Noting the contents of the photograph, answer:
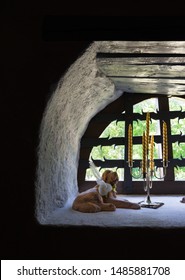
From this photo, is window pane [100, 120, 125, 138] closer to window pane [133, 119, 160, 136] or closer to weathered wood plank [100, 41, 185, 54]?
window pane [133, 119, 160, 136]

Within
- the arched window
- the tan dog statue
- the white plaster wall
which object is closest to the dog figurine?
the tan dog statue

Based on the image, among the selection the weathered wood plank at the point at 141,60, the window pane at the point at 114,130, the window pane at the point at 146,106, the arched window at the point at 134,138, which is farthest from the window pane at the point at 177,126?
the weathered wood plank at the point at 141,60

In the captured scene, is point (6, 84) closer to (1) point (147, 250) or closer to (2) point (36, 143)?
(2) point (36, 143)

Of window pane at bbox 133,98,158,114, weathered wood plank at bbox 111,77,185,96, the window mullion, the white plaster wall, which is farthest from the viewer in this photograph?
window pane at bbox 133,98,158,114

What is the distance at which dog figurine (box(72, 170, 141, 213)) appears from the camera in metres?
1.32

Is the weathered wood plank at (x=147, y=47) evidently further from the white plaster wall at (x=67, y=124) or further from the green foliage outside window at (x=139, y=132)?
the green foliage outside window at (x=139, y=132)

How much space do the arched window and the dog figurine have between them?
1.44 ft

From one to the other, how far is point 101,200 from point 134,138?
70 cm

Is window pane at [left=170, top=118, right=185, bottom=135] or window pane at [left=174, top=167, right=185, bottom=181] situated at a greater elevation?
window pane at [left=170, top=118, right=185, bottom=135]

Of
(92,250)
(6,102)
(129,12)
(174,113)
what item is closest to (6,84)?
(6,102)

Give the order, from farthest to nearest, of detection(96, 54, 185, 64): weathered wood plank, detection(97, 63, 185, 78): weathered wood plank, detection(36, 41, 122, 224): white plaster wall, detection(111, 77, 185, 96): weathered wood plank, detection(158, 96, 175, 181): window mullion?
detection(158, 96, 175, 181): window mullion → detection(111, 77, 185, 96): weathered wood plank → detection(97, 63, 185, 78): weathered wood plank → detection(96, 54, 185, 64): weathered wood plank → detection(36, 41, 122, 224): white plaster wall

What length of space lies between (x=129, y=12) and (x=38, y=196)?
0.83 meters

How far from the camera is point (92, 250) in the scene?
1.06 meters

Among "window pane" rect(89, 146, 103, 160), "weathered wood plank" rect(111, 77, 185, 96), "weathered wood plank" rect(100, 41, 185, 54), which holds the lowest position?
"window pane" rect(89, 146, 103, 160)
